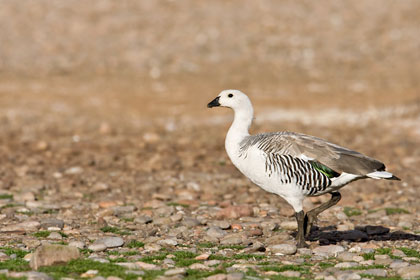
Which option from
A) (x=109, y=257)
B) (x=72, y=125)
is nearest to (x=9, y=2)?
(x=72, y=125)

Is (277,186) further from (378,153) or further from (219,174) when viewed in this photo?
(378,153)

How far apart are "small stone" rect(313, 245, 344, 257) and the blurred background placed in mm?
4578

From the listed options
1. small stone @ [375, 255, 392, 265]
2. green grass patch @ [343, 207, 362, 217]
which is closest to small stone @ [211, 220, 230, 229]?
green grass patch @ [343, 207, 362, 217]

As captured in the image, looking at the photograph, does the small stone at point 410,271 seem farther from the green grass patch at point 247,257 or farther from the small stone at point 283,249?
the green grass patch at point 247,257

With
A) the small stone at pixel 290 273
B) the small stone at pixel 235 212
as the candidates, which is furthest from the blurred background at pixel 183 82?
the small stone at pixel 290 273

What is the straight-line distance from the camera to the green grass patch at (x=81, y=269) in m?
7.96

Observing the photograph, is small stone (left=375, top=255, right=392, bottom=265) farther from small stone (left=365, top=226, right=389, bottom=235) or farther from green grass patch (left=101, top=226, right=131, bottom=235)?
green grass patch (left=101, top=226, right=131, bottom=235)

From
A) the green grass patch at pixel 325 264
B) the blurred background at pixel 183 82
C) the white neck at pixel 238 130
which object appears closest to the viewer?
the green grass patch at pixel 325 264

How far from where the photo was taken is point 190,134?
21.5 meters

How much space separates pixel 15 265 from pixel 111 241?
1770 millimetres

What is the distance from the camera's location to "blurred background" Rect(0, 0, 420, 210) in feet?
58.1

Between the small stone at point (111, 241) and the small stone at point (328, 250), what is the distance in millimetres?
2680

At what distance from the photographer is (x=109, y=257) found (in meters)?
9.05

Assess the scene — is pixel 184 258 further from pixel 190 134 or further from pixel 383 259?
pixel 190 134
